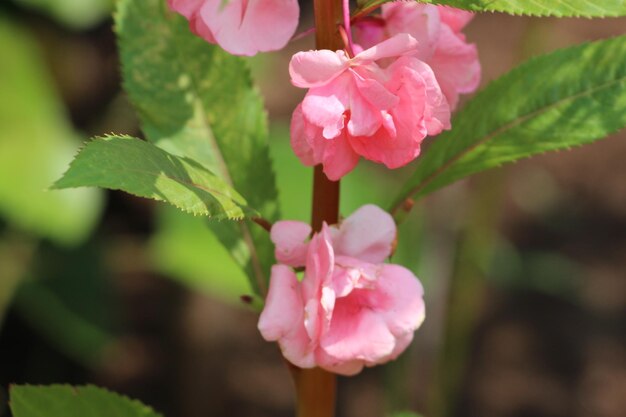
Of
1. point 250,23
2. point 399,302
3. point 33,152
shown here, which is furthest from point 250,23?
point 33,152

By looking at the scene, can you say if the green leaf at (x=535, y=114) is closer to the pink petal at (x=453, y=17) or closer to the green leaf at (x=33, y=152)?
the pink petal at (x=453, y=17)

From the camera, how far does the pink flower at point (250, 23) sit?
670 mm

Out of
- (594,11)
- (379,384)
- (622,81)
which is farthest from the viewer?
(379,384)

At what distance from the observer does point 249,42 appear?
671 mm

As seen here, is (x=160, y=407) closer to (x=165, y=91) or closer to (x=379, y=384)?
(x=379, y=384)

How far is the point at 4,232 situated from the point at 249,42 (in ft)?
5.13

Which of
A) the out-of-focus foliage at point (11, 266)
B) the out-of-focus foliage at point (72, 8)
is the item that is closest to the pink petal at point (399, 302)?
the out-of-focus foliage at point (11, 266)

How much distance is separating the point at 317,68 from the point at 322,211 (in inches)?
4.9

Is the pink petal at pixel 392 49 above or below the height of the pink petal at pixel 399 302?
above

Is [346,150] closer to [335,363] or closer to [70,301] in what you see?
[335,363]

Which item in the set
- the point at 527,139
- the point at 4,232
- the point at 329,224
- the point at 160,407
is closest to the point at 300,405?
the point at 329,224

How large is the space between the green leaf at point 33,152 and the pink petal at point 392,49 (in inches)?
54.3

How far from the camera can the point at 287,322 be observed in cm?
Result: 66

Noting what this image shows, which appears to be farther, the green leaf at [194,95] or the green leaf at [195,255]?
the green leaf at [195,255]
